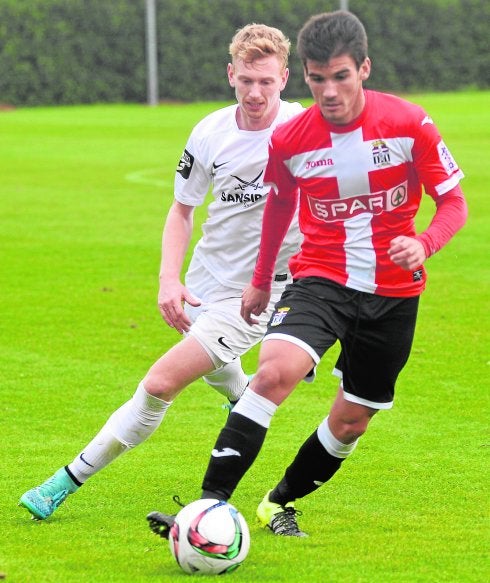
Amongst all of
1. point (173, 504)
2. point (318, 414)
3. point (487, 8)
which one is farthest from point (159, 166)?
point (487, 8)

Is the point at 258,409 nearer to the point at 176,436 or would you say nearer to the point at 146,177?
the point at 176,436

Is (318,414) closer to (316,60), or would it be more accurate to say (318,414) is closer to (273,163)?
(273,163)

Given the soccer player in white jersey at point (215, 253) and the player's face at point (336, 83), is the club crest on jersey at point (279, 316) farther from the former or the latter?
the player's face at point (336, 83)

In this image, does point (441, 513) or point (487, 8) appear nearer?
point (441, 513)

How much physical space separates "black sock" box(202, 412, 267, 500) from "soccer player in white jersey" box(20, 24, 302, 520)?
0.81 m

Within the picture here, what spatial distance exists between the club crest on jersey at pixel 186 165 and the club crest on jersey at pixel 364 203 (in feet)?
3.85

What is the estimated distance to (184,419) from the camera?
28.2 ft

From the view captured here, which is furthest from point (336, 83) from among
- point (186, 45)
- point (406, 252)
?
point (186, 45)

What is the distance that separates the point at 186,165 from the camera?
271 inches

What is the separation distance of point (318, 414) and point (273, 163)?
318 cm

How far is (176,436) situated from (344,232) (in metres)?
2.73

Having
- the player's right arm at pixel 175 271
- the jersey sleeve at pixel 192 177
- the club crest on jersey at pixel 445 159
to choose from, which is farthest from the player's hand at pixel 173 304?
the club crest on jersey at pixel 445 159

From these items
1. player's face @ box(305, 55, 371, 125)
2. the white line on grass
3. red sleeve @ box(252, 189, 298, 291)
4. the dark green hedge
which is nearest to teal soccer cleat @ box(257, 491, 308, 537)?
red sleeve @ box(252, 189, 298, 291)

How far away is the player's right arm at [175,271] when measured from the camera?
6.32 metres
